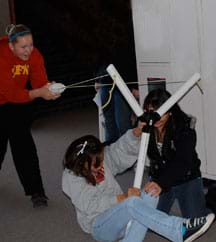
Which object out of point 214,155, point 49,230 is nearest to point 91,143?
point 49,230

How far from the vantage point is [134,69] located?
12.2 ft

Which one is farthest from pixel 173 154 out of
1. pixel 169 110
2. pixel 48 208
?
pixel 48 208

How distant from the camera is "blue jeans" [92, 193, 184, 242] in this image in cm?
237

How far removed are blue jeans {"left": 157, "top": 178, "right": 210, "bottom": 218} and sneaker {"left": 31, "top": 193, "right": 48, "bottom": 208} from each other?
975mm

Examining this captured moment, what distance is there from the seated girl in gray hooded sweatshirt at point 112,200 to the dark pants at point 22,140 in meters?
0.92

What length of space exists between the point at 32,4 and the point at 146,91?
3308 millimetres

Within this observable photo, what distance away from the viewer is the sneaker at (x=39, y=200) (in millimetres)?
3539

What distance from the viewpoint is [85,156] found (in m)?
2.56

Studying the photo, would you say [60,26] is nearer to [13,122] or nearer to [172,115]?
[13,122]

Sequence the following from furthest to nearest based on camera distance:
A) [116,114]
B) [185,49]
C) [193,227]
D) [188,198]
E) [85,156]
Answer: [116,114] < [185,49] < [188,198] < [85,156] < [193,227]

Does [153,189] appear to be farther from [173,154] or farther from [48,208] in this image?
[48,208]

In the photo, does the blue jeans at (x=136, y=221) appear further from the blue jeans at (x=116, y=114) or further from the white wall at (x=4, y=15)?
the white wall at (x=4, y=15)

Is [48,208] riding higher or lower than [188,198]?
lower

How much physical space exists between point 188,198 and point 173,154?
275 millimetres
